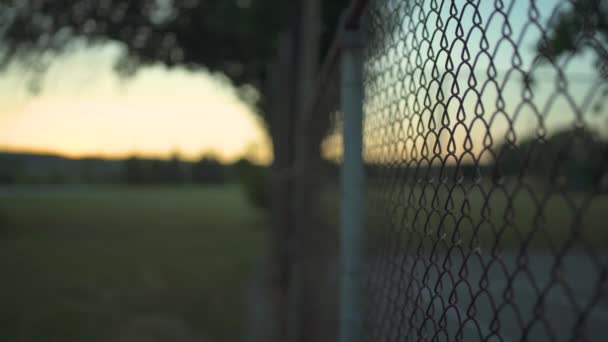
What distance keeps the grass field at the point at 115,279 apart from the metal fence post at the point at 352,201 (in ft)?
13.9

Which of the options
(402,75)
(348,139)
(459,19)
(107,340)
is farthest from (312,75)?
(107,340)

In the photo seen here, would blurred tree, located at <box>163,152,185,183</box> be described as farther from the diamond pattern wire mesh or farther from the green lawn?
the diamond pattern wire mesh

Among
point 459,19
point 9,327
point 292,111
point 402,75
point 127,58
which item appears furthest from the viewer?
point 127,58

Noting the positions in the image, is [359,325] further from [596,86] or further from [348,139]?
[596,86]

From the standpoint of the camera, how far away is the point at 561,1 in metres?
0.61

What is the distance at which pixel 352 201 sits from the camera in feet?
5.28

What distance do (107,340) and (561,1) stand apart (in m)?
5.84

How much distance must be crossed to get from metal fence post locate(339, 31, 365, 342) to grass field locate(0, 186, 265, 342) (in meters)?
4.23

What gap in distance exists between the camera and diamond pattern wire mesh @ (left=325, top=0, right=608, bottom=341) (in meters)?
0.63

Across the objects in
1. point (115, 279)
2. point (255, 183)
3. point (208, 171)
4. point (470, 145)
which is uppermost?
point (208, 171)

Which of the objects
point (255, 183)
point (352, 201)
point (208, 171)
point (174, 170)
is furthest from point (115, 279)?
point (208, 171)

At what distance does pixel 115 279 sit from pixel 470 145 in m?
8.95

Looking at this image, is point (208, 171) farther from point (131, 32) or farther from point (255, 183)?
point (131, 32)

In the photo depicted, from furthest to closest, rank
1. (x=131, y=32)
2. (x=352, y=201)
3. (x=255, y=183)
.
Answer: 1. (x=255, y=183)
2. (x=131, y=32)
3. (x=352, y=201)
